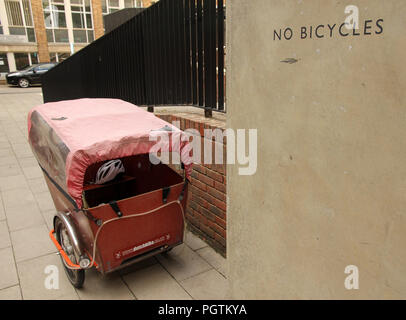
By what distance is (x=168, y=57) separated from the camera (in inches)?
191

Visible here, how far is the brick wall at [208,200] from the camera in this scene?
3645 millimetres

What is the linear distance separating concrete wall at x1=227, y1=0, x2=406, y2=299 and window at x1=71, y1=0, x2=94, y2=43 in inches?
1245

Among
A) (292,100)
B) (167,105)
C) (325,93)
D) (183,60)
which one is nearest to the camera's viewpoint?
(325,93)

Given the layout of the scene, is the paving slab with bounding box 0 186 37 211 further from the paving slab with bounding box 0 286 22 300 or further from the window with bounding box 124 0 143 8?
the window with bounding box 124 0 143 8

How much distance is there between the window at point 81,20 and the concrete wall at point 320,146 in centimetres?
3161

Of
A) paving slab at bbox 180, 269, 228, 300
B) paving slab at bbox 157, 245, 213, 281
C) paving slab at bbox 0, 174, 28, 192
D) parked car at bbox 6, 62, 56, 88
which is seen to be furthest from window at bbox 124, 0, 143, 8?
paving slab at bbox 180, 269, 228, 300

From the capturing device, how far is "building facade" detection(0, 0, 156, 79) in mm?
26609

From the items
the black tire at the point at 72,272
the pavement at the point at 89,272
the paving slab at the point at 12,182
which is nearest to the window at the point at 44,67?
the paving slab at the point at 12,182

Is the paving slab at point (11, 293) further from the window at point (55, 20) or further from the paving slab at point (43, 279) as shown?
the window at point (55, 20)

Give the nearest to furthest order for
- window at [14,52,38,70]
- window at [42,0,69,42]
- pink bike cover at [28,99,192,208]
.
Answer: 1. pink bike cover at [28,99,192,208]
2. window at [14,52,38,70]
3. window at [42,0,69,42]

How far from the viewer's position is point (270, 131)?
5.64ft

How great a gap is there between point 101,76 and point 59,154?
501cm

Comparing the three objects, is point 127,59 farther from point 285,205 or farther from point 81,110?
point 285,205
